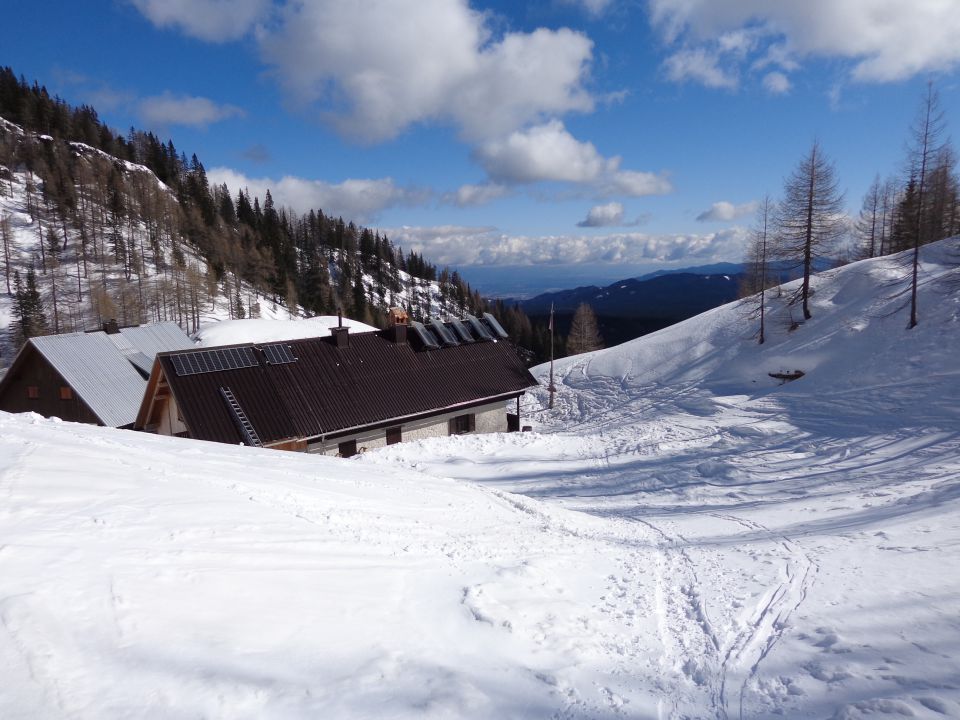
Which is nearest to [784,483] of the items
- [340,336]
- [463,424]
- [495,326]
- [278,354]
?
[463,424]

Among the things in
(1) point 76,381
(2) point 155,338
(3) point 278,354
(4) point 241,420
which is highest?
(2) point 155,338

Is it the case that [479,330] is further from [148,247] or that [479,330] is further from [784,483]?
[148,247]

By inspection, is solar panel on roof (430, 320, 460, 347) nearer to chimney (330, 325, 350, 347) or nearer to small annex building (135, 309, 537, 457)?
small annex building (135, 309, 537, 457)

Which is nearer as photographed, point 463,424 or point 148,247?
point 463,424

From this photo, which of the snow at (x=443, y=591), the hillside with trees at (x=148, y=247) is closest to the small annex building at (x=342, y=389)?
the snow at (x=443, y=591)

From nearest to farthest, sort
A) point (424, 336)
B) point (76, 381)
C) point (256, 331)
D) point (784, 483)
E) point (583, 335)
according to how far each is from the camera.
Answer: point (784, 483)
point (76, 381)
point (424, 336)
point (256, 331)
point (583, 335)

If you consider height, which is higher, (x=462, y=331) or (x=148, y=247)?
(x=148, y=247)

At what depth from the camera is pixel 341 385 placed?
2133 cm

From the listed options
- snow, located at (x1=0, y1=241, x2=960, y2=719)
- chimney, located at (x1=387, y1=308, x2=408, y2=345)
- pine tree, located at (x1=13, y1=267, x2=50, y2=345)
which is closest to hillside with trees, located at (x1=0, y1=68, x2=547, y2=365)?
pine tree, located at (x1=13, y1=267, x2=50, y2=345)

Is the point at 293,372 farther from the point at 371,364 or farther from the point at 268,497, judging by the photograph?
the point at 268,497

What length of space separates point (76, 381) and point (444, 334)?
59.0ft

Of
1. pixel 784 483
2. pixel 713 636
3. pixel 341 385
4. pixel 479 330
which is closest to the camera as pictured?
pixel 713 636

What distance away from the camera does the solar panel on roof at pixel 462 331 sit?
2669 cm

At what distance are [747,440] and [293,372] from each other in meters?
18.9
